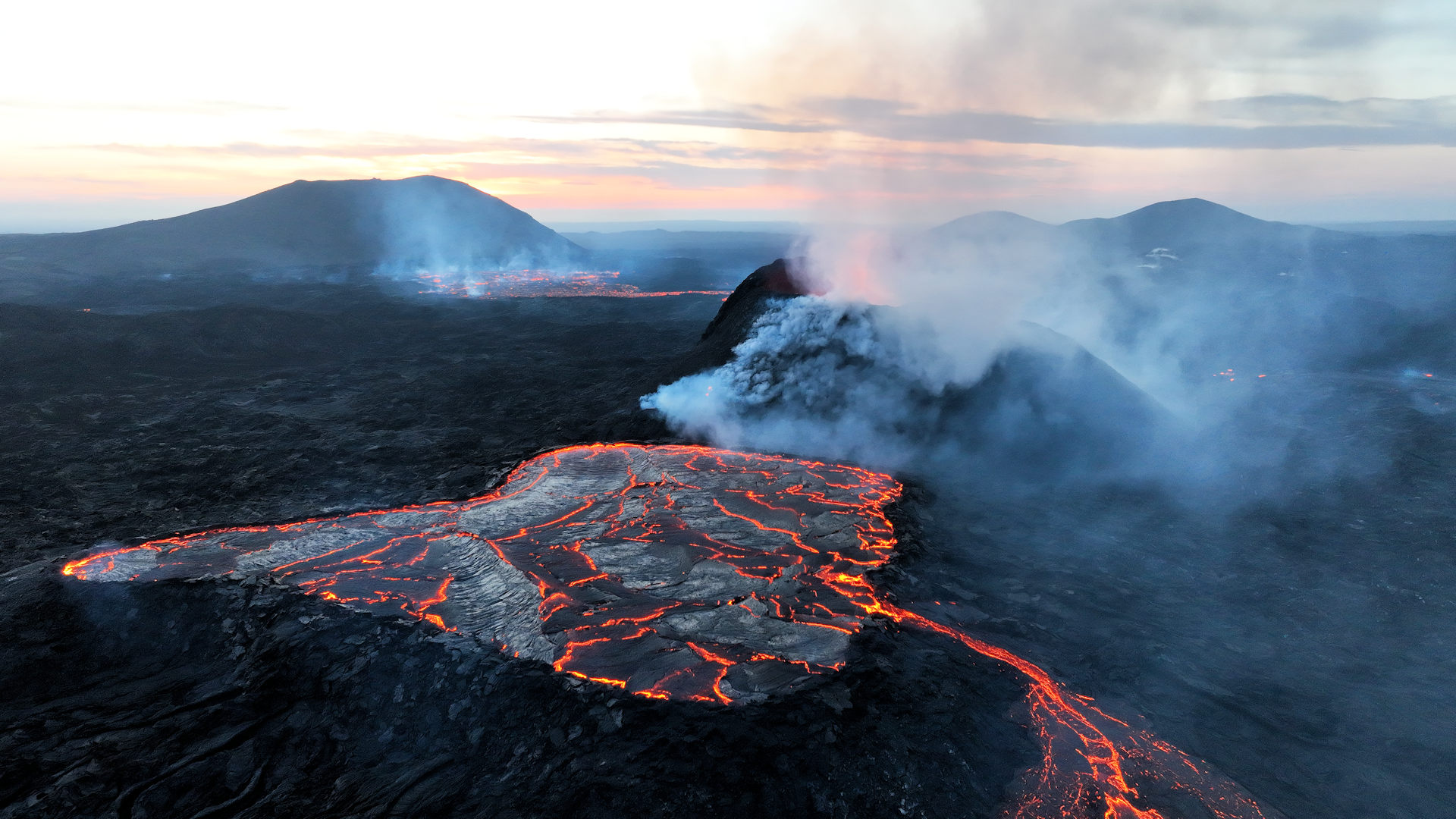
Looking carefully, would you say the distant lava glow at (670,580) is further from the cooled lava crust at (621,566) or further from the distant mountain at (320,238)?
the distant mountain at (320,238)

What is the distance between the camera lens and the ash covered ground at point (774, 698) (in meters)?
11.5

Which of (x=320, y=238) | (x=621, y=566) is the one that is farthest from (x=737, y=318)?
(x=320, y=238)

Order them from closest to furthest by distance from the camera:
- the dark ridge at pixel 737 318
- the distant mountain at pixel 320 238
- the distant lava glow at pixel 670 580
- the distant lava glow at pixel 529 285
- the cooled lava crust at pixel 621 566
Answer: the distant lava glow at pixel 670 580 → the cooled lava crust at pixel 621 566 → the dark ridge at pixel 737 318 → the distant lava glow at pixel 529 285 → the distant mountain at pixel 320 238

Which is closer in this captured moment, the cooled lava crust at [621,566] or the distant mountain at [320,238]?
the cooled lava crust at [621,566]

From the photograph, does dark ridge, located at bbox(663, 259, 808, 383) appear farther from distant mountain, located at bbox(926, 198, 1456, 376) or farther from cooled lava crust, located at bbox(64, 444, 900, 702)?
distant mountain, located at bbox(926, 198, 1456, 376)

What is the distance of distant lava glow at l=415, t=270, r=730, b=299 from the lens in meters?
95.5

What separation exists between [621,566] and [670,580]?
61.7 inches

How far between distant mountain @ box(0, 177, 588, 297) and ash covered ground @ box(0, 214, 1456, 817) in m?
100

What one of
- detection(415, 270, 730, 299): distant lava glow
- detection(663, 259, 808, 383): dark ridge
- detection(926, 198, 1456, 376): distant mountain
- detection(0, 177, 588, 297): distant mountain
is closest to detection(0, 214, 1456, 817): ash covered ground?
detection(663, 259, 808, 383): dark ridge

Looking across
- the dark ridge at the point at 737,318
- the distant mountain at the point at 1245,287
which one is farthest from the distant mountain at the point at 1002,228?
the dark ridge at the point at 737,318

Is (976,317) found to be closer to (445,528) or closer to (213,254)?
(445,528)

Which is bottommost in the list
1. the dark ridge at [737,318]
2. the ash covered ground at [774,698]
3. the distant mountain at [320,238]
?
the ash covered ground at [774,698]

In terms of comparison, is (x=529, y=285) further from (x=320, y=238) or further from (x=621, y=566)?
(x=621, y=566)

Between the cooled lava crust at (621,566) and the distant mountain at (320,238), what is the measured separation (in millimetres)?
103217
